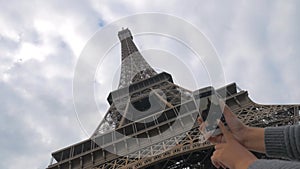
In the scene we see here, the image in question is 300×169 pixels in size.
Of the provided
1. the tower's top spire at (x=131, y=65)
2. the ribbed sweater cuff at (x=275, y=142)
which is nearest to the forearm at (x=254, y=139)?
the ribbed sweater cuff at (x=275, y=142)

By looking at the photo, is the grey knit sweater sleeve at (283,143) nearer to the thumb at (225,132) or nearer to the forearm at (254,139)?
the forearm at (254,139)

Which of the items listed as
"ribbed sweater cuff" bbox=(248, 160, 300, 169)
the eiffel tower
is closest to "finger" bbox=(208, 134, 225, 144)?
"ribbed sweater cuff" bbox=(248, 160, 300, 169)

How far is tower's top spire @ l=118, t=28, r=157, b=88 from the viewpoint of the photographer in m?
32.7

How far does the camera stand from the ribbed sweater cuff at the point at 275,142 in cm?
148

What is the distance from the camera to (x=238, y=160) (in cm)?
154

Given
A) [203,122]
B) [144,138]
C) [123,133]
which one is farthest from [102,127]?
[203,122]

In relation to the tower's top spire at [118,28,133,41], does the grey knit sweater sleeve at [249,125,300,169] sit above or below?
below

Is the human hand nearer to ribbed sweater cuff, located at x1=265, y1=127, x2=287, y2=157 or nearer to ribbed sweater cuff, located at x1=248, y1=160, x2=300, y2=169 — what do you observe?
ribbed sweater cuff, located at x1=265, y1=127, x2=287, y2=157

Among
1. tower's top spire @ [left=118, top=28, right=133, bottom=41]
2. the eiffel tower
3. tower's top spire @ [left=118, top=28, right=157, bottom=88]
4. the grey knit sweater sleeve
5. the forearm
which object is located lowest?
the grey knit sweater sleeve

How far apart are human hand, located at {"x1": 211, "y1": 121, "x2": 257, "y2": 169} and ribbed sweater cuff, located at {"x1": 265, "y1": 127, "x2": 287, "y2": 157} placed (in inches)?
4.5

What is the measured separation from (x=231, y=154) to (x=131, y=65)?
34689 millimetres

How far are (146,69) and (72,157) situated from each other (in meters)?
18.5

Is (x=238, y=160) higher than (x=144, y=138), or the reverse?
(x=144, y=138)

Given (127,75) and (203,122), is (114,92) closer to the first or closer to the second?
(127,75)
